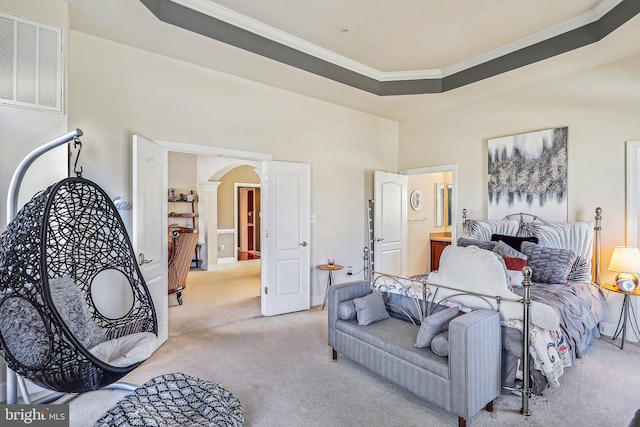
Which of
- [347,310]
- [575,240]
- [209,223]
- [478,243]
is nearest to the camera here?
[347,310]

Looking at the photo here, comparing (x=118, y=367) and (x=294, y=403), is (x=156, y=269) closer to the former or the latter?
(x=118, y=367)

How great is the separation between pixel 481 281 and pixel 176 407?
230 centimetres

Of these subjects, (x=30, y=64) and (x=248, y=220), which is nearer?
(x=30, y=64)

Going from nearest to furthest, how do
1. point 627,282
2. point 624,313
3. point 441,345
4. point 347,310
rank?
point 441,345
point 347,310
point 627,282
point 624,313

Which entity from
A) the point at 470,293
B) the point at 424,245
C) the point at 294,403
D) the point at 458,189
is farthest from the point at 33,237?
the point at 424,245

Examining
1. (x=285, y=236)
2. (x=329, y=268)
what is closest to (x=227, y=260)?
(x=285, y=236)

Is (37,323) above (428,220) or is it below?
below

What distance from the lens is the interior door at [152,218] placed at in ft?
10.3

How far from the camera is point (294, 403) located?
7.99 feet

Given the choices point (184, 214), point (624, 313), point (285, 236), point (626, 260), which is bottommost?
point (624, 313)

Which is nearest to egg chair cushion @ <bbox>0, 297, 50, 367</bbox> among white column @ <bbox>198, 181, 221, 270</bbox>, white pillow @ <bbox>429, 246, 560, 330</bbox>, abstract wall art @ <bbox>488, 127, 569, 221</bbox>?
white pillow @ <bbox>429, 246, 560, 330</bbox>

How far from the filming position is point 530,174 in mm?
4312

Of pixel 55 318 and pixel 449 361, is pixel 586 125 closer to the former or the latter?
pixel 449 361

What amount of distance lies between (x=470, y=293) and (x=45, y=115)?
3582 mm
